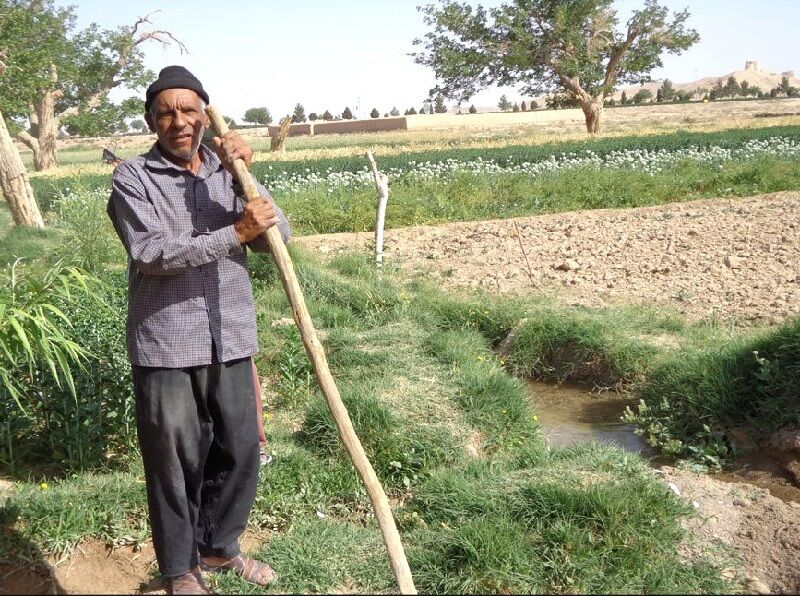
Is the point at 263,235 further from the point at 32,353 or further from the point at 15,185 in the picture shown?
the point at 15,185

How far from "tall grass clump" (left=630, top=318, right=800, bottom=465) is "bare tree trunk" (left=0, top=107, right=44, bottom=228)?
9340 millimetres

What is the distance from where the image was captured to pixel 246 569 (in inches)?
111

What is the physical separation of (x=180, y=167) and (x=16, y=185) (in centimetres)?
994

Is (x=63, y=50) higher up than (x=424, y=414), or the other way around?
(x=63, y=50)

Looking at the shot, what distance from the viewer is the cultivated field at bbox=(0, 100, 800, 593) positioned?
308 centimetres

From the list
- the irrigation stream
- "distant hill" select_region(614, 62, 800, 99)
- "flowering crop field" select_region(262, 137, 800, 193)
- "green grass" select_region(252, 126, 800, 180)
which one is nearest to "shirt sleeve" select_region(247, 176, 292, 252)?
the irrigation stream

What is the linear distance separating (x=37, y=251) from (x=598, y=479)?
26.8 feet

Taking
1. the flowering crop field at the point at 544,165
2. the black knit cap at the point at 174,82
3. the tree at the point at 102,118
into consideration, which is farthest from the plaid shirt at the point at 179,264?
the tree at the point at 102,118

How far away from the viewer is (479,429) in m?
4.74

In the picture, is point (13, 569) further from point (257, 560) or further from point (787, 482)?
point (787, 482)

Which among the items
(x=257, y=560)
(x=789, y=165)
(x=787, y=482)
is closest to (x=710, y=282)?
(x=787, y=482)

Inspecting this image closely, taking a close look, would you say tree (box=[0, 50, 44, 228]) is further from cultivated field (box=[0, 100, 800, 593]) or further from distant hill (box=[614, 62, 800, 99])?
distant hill (box=[614, 62, 800, 99])

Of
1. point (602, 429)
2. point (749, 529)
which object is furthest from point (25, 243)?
point (749, 529)

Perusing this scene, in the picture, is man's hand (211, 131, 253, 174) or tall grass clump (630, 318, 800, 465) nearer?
man's hand (211, 131, 253, 174)
